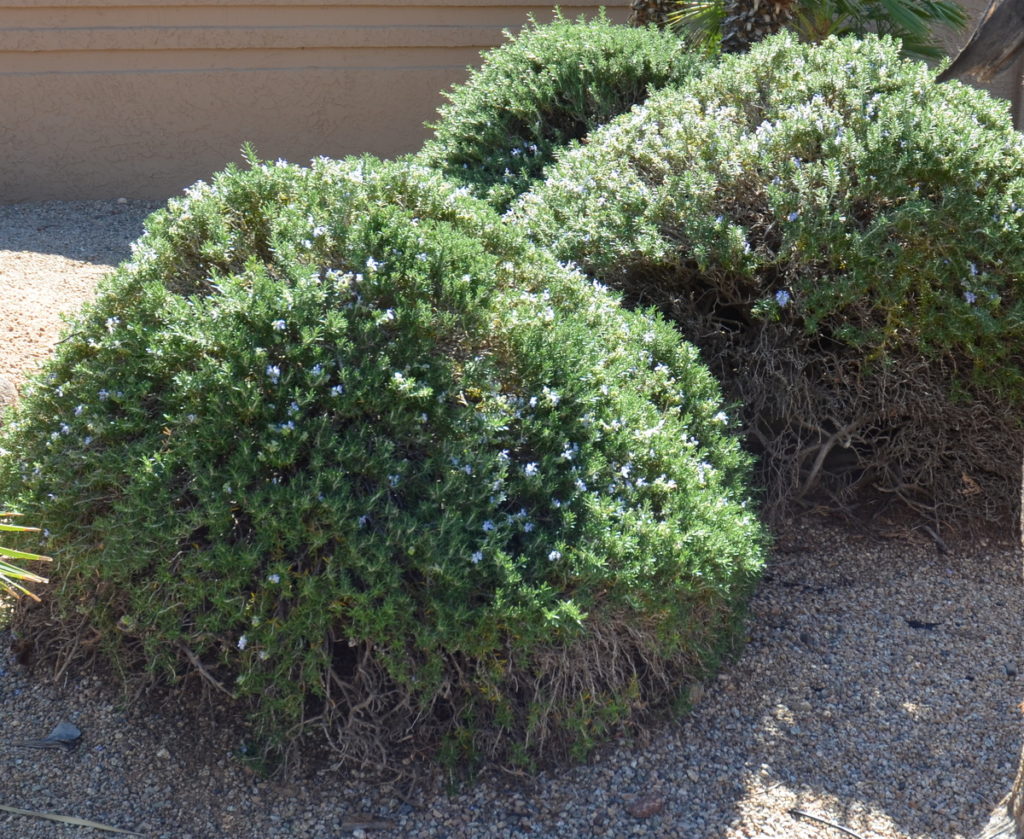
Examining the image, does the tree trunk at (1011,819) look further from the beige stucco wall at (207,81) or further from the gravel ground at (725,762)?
the beige stucco wall at (207,81)

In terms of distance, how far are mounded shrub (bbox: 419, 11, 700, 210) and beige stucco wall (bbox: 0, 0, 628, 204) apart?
2.78 meters

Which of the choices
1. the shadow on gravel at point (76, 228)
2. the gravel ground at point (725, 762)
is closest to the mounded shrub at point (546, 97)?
the shadow on gravel at point (76, 228)

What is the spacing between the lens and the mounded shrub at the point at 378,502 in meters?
2.81

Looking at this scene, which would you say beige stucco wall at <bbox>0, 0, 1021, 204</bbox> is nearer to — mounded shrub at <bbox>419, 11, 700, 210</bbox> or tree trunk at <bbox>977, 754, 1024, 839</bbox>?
mounded shrub at <bbox>419, 11, 700, 210</bbox>

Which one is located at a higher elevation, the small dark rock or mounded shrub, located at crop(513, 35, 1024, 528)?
mounded shrub, located at crop(513, 35, 1024, 528)

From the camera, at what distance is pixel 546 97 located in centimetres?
563

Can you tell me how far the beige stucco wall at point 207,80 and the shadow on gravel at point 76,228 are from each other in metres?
0.28

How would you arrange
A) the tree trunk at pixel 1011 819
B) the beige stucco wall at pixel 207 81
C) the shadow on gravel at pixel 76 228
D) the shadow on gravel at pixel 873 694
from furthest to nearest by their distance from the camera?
1. the beige stucco wall at pixel 207 81
2. the shadow on gravel at pixel 76 228
3. the shadow on gravel at pixel 873 694
4. the tree trunk at pixel 1011 819

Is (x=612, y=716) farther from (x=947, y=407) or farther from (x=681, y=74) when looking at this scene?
(x=681, y=74)

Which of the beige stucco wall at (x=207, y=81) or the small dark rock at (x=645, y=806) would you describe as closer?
the small dark rock at (x=645, y=806)

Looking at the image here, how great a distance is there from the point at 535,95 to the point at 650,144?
1337 mm

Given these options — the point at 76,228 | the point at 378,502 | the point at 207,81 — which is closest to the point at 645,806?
the point at 378,502

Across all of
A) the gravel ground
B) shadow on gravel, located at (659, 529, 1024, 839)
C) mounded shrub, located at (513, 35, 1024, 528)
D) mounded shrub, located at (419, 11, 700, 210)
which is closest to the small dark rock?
the gravel ground

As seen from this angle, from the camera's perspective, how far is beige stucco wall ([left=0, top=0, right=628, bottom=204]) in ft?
26.2
